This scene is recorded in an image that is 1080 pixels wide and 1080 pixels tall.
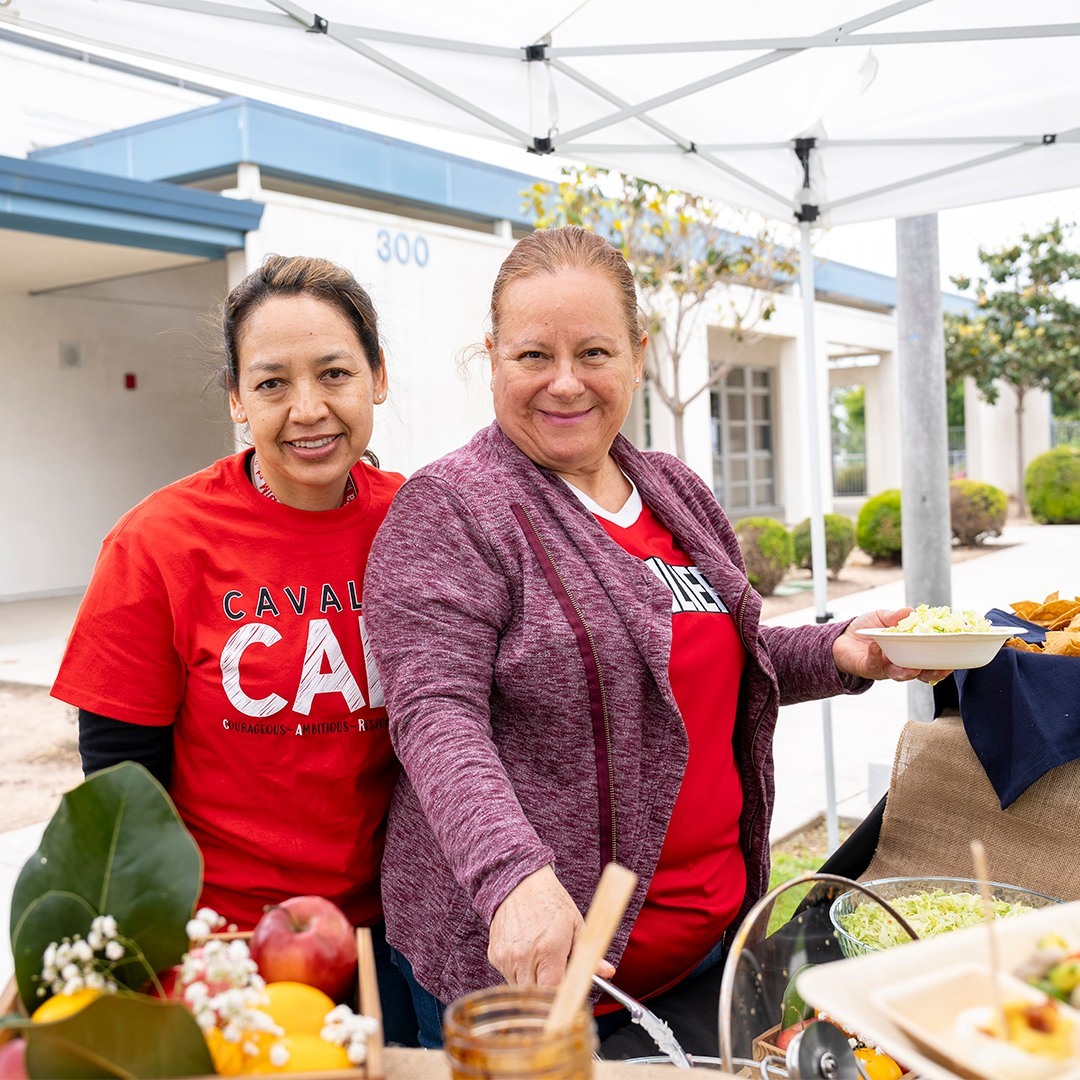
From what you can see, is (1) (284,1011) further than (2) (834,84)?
No

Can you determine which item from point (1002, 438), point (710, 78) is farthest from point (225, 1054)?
point (1002, 438)

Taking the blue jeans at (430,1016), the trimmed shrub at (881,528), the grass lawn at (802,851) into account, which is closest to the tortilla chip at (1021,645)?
the blue jeans at (430,1016)

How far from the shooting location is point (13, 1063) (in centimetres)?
80

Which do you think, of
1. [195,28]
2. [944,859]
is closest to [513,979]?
[944,859]

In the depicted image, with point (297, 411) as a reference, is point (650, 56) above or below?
above

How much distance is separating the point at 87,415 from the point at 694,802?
13.5 metres

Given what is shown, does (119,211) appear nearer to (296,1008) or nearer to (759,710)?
(759,710)

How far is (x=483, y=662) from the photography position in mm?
1552

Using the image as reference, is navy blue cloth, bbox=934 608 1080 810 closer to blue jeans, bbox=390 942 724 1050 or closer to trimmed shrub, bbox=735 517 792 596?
blue jeans, bbox=390 942 724 1050

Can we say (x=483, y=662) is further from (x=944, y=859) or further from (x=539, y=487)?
(x=944, y=859)

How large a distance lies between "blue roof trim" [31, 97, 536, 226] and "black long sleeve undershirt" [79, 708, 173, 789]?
9992mm

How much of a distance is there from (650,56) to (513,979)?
9.36 feet

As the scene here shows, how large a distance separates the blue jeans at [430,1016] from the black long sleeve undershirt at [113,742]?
0.49m

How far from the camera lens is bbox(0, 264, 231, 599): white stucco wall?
1292 cm
